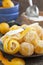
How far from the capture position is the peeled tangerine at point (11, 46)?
1.87 ft

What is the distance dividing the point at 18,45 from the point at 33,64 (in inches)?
3.1

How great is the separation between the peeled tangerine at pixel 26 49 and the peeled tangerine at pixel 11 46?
0.02m

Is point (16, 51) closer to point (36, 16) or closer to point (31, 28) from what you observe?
point (31, 28)

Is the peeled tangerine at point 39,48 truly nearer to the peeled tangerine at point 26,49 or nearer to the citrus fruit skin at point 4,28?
the peeled tangerine at point 26,49

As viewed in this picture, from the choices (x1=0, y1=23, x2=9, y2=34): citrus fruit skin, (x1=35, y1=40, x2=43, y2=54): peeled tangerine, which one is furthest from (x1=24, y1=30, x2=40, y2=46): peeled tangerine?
(x1=0, y1=23, x2=9, y2=34): citrus fruit skin

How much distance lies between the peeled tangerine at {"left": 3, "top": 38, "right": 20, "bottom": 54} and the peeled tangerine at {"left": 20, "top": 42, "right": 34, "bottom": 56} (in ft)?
0.05

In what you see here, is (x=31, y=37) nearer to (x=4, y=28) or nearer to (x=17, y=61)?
(x=17, y=61)

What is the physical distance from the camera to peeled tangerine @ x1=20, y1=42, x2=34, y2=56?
0.57m

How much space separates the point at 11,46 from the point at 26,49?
0.05 metres

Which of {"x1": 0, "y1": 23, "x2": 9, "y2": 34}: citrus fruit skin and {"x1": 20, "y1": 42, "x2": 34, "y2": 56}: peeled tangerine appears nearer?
{"x1": 20, "y1": 42, "x2": 34, "y2": 56}: peeled tangerine

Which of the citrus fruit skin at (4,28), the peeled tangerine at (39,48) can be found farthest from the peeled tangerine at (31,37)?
the citrus fruit skin at (4,28)

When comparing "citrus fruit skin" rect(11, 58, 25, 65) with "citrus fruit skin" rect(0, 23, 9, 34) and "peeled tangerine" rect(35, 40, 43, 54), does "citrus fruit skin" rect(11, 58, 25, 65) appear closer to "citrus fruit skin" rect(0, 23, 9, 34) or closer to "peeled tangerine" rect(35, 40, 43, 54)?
"peeled tangerine" rect(35, 40, 43, 54)

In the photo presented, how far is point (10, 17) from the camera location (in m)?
0.99

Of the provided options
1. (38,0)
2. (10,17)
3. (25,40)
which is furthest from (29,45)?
(38,0)
